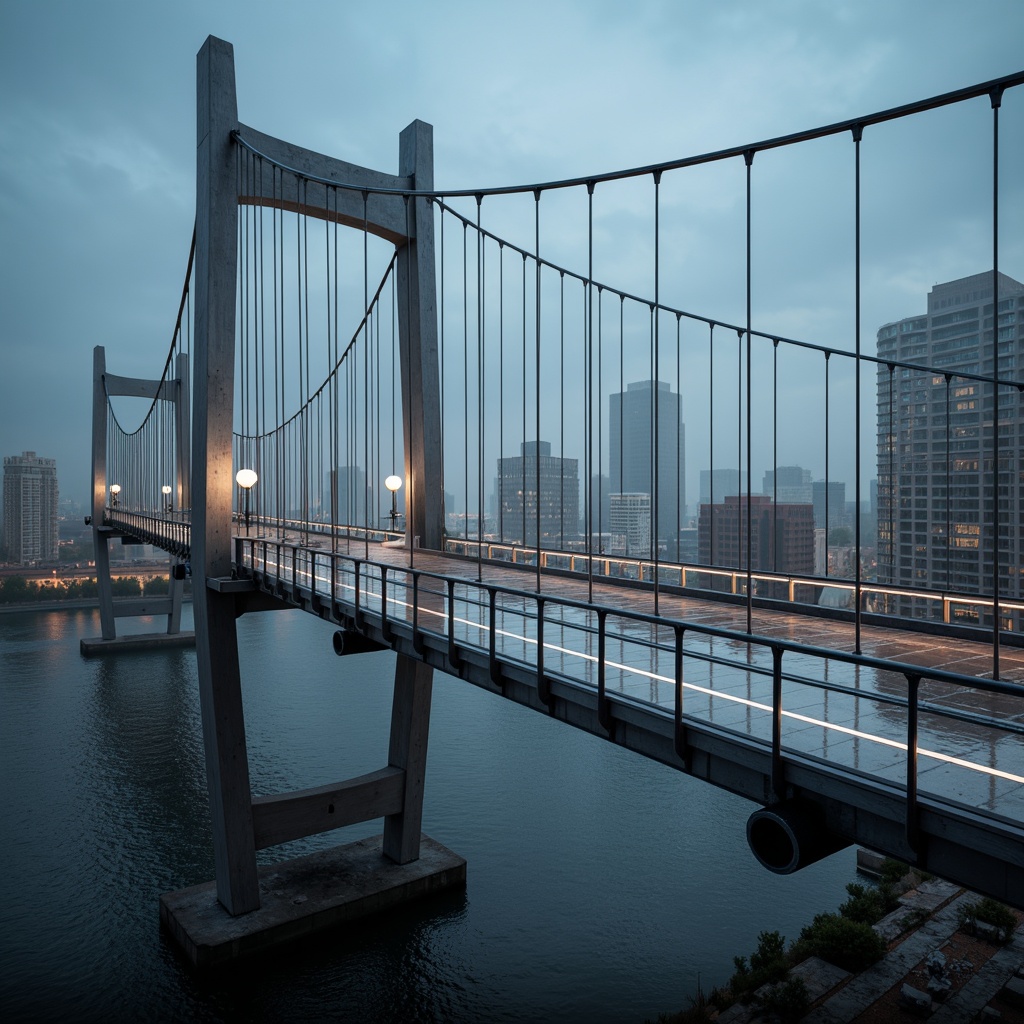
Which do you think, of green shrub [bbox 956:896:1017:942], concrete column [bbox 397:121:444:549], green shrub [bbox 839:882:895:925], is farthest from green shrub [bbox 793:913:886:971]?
concrete column [bbox 397:121:444:549]

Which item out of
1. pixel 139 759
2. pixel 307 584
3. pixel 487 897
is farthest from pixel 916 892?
pixel 139 759

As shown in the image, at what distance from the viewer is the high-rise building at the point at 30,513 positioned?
3260 inches

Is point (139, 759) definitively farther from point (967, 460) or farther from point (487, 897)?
point (967, 460)

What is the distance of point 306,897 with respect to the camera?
43.6 ft

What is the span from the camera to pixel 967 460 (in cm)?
1462

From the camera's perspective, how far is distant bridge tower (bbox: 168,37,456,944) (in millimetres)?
12227

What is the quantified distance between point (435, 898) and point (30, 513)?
86.3m

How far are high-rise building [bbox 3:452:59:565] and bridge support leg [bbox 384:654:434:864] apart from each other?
8001cm

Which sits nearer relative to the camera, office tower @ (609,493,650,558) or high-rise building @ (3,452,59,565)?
office tower @ (609,493,650,558)

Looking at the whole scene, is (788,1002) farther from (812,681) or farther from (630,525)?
(630,525)

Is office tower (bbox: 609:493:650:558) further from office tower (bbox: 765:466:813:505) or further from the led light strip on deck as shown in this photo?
the led light strip on deck

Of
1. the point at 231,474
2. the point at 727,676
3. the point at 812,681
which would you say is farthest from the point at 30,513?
the point at 812,681

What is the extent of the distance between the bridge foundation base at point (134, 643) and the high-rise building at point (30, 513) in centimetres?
5265

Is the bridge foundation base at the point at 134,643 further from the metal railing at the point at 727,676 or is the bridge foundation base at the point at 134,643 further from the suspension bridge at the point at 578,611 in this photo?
the metal railing at the point at 727,676
